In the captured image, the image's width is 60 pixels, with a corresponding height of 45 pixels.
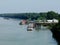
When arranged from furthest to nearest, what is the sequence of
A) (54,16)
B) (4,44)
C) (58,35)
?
(54,16) < (58,35) < (4,44)

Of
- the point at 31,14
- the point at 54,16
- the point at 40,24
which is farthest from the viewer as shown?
the point at 31,14

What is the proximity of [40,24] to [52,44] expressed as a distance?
15977 mm

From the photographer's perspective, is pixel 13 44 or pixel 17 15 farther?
pixel 17 15

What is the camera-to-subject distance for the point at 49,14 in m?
35.4

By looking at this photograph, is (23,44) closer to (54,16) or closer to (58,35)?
(58,35)

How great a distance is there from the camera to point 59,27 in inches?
619

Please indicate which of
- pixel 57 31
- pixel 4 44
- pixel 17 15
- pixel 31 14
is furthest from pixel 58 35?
pixel 17 15

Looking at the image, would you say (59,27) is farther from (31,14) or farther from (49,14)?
(31,14)

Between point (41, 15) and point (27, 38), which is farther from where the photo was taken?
point (41, 15)

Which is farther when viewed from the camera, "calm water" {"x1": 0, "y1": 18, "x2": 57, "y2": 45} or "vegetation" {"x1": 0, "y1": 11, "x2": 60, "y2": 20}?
"vegetation" {"x1": 0, "y1": 11, "x2": 60, "y2": 20}

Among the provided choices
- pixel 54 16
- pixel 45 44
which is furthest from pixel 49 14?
pixel 45 44

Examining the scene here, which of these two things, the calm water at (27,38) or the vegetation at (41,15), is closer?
the calm water at (27,38)

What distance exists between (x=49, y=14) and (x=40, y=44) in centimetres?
2236

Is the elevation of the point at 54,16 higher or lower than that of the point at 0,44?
lower
